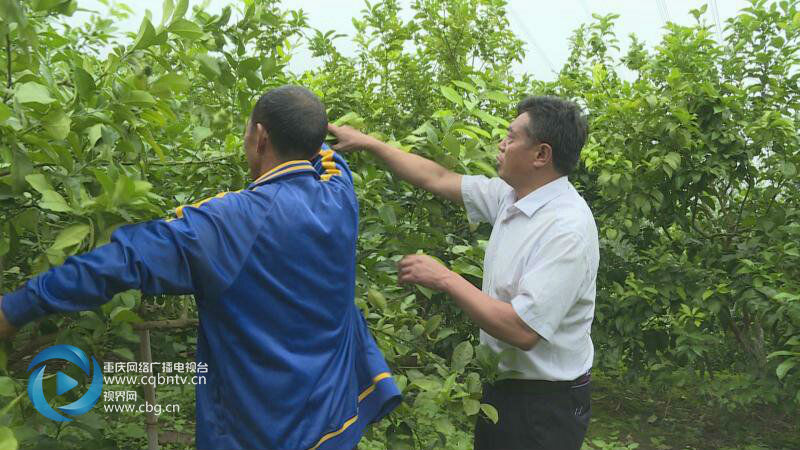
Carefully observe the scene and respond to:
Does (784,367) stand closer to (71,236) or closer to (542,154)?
(542,154)

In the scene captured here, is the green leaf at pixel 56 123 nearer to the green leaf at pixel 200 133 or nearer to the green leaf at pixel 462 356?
the green leaf at pixel 200 133

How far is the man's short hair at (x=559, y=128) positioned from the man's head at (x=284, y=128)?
2.39ft

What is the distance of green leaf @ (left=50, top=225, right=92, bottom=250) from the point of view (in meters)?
1.58

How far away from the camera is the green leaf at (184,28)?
177cm

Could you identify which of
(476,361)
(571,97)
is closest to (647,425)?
(571,97)

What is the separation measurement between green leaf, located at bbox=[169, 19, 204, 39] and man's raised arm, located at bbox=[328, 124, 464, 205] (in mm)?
716

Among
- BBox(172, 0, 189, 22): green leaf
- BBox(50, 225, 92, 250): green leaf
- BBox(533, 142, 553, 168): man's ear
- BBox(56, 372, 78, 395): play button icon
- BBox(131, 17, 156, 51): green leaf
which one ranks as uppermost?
BBox(172, 0, 189, 22): green leaf

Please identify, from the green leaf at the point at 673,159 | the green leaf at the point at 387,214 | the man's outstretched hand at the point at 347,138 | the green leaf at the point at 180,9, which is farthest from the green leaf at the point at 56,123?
the green leaf at the point at 673,159

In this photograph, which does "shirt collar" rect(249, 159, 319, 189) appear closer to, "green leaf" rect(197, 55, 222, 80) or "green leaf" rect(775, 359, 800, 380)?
"green leaf" rect(197, 55, 222, 80)

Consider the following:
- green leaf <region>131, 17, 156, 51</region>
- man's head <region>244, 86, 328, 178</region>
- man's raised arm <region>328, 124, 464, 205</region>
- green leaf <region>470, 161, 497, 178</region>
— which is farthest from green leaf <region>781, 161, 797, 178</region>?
green leaf <region>131, 17, 156, 51</region>

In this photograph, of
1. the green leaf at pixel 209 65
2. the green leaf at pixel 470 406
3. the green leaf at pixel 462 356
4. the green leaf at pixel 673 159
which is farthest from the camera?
the green leaf at pixel 673 159

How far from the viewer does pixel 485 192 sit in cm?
263

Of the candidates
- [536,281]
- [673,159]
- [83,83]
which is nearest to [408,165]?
[536,281]

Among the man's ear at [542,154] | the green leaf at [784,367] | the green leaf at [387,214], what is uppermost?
the man's ear at [542,154]
